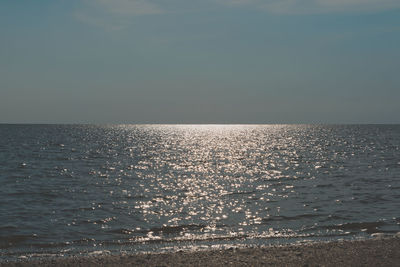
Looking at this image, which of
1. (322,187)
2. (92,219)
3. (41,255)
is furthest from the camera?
(322,187)

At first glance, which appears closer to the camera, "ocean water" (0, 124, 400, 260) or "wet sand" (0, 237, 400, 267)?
"wet sand" (0, 237, 400, 267)

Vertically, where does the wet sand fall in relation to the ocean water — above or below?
above

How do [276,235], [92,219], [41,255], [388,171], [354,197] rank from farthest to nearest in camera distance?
[388,171]
[354,197]
[92,219]
[276,235]
[41,255]

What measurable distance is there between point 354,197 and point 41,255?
20863mm

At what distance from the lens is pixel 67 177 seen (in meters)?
40.2

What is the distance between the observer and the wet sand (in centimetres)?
1373

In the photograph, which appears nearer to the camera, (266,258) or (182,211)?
(266,258)

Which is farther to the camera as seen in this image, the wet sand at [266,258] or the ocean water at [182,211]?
the ocean water at [182,211]

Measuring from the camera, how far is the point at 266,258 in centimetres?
1423

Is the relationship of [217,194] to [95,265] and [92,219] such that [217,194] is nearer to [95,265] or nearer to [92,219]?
[92,219]

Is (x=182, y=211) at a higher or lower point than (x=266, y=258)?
lower

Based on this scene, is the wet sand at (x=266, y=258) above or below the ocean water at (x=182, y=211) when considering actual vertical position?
above

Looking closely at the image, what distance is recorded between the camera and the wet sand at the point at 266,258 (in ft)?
45.0

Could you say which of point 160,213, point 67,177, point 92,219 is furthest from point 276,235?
point 67,177
